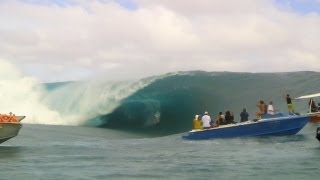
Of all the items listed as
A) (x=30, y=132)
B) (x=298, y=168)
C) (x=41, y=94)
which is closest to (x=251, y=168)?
(x=298, y=168)

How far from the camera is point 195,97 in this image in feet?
142

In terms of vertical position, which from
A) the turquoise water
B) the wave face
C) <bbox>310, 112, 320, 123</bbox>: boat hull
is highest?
the wave face

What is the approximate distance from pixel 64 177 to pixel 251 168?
16.1ft

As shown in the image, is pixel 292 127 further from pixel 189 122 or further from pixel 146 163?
pixel 189 122

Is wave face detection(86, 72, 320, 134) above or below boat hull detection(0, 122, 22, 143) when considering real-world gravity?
above

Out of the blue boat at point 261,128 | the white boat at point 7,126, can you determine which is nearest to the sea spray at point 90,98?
the blue boat at point 261,128

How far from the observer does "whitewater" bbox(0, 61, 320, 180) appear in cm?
1461

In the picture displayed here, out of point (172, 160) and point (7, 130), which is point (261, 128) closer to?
point (172, 160)

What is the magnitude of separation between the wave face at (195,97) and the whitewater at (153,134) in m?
0.08

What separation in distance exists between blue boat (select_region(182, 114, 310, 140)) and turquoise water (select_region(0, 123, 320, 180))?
1.84 ft

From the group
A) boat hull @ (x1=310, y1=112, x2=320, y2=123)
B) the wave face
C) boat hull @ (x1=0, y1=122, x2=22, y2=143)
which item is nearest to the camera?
boat hull @ (x1=0, y1=122, x2=22, y2=143)

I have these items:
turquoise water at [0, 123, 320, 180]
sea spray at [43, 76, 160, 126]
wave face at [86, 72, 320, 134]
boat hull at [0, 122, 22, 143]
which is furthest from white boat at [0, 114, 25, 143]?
sea spray at [43, 76, 160, 126]

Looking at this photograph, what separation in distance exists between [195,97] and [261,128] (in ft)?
63.8

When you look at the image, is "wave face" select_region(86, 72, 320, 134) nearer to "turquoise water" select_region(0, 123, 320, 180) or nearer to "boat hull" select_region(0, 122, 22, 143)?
"turquoise water" select_region(0, 123, 320, 180)
